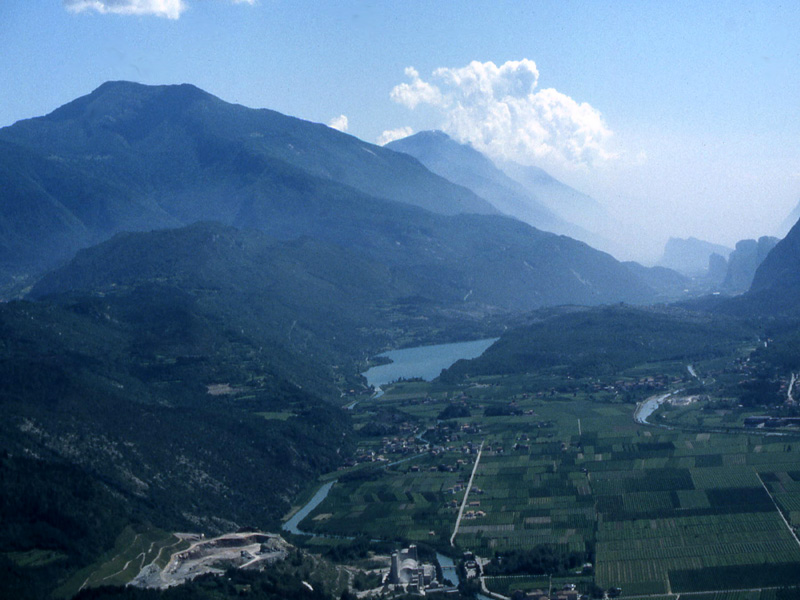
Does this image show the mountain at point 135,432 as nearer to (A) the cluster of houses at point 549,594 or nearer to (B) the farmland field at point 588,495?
(B) the farmland field at point 588,495

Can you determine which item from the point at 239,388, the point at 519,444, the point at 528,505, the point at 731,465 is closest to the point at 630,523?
the point at 528,505

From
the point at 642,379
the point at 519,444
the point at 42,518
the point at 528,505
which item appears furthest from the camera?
the point at 642,379

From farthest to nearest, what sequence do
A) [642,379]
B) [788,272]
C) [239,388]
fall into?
[788,272], [642,379], [239,388]

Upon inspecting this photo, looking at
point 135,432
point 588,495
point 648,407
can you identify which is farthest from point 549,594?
point 648,407

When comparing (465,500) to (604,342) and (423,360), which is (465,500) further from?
(423,360)

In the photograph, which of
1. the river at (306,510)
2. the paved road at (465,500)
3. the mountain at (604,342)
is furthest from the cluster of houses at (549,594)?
the mountain at (604,342)

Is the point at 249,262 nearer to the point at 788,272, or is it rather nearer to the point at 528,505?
the point at 788,272

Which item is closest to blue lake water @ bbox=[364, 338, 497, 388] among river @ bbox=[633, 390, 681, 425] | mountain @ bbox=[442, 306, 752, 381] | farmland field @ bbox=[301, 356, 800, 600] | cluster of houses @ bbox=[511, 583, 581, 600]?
mountain @ bbox=[442, 306, 752, 381]

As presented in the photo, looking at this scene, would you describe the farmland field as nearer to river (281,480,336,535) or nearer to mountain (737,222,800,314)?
river (281,480,336,535)

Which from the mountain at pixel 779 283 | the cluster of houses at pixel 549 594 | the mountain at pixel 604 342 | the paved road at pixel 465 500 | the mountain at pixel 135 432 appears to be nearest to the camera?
the cluster of houses at pixel 549 594
